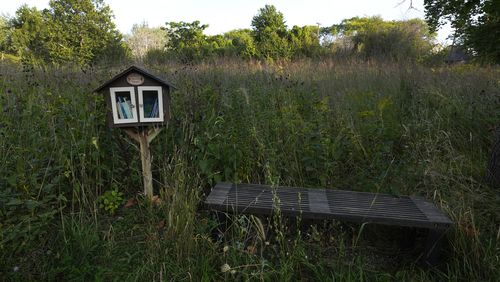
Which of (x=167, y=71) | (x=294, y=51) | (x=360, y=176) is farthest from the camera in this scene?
(x=294, y=51)

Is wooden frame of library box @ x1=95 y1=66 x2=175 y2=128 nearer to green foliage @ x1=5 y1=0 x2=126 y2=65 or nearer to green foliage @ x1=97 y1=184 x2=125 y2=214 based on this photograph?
green foliage @ x1=97 y1=184 x2=125 y2=214

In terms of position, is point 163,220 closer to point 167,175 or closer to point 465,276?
point 167,175

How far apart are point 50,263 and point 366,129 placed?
3059mm

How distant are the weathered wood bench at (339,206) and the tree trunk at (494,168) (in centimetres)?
81

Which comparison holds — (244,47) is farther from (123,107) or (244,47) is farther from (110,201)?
(110,201)

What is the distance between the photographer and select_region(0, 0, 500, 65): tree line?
6402 millimetres

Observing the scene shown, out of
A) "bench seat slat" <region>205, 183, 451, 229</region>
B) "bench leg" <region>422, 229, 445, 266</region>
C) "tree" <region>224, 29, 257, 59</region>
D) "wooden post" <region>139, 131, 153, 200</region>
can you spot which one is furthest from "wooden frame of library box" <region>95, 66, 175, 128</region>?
"tree" <region>224, 29, 257, 59</region>

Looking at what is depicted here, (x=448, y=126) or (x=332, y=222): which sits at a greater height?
(x=448, y=126)

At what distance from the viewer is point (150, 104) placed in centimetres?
238

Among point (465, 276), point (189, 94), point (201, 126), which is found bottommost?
point (465, 276)

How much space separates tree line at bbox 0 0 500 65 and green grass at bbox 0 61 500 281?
1717 mm

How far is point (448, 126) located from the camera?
11.5 feet

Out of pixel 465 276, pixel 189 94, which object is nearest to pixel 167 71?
pixel 189 94

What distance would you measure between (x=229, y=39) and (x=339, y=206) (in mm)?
20828
